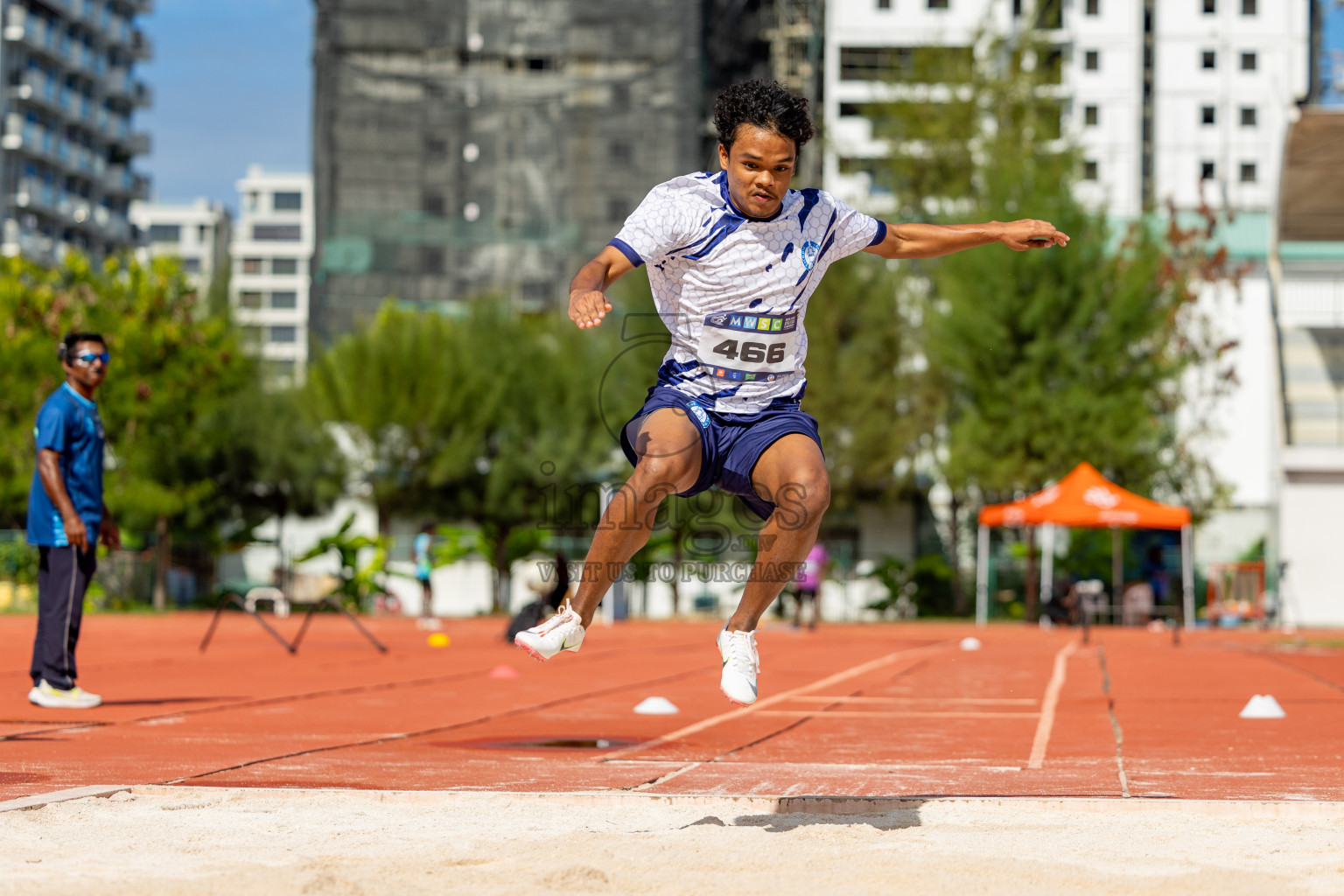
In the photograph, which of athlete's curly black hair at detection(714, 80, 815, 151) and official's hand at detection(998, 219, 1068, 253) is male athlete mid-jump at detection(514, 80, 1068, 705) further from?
official's hand at detection(998, 219, 1068, 253)

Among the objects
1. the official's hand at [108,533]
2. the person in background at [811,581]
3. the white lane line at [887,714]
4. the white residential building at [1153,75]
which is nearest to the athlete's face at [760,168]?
the white lane line at [887,714]

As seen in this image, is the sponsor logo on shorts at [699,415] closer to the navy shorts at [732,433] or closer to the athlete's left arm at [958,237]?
the navy shorts at [732,433]

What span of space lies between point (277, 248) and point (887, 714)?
12341 cm

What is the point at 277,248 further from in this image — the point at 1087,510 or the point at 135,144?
the point at 1087,510

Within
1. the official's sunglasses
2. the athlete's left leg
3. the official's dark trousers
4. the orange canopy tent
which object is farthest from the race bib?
the orange canopy tent

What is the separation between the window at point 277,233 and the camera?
12788 cm

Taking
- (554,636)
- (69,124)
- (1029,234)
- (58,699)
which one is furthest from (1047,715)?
(69,124)

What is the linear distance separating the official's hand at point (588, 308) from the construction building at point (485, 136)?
48.7 m

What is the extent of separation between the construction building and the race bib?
48202mm

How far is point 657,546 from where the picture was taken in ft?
102

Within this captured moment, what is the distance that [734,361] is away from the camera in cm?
490

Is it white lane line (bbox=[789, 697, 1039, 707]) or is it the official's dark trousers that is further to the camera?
white lane line (bbox=[789, 697, 1039, 707])

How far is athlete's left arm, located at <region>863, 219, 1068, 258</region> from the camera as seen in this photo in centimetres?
510

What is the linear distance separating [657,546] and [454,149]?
89.7 ft
